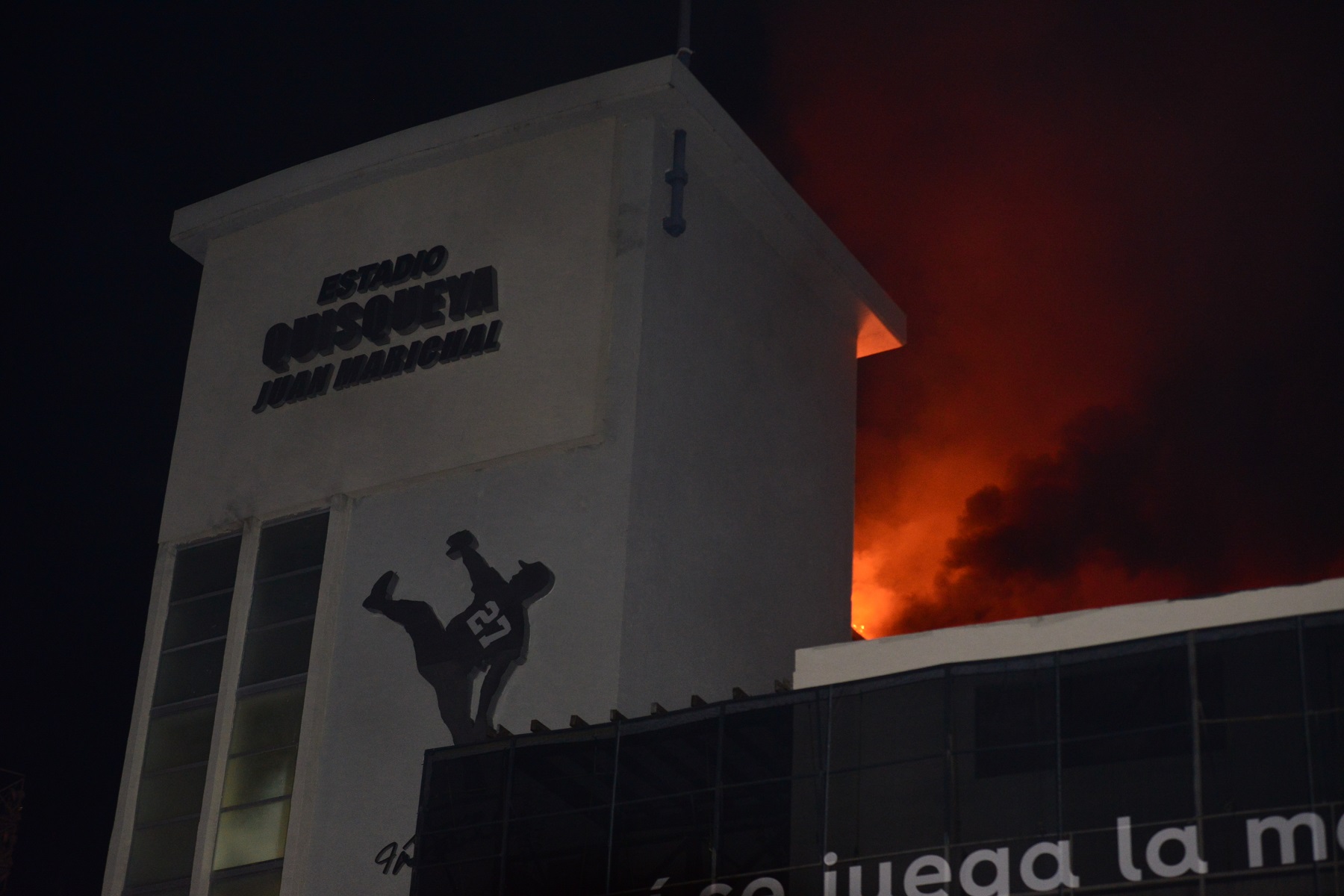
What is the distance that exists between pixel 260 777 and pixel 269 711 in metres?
1.58

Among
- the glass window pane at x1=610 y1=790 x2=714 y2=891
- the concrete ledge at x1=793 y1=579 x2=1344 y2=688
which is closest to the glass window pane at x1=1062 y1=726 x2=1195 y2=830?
the concrete ledge at x1=793 y1=579 x2=1344 y2=688

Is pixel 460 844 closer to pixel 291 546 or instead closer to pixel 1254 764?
pixel 291 546

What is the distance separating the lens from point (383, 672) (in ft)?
140

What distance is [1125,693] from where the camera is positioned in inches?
1240

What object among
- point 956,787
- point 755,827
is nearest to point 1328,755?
point 956,787

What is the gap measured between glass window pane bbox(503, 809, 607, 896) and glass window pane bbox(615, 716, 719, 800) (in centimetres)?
87

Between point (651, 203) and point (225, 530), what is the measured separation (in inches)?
532

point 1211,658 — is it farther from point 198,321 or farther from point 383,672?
point 198,321

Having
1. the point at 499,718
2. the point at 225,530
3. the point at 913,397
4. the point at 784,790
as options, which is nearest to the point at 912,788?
the point at 784,790

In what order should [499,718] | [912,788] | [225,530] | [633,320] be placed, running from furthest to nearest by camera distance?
[225,530]
[633,320]
[499,718]
[912,788]

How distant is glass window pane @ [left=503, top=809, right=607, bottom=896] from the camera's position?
35938mm

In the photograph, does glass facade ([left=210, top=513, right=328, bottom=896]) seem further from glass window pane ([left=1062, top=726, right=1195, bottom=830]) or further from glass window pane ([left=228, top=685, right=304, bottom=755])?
glass window pane ([left=1062, top=726, right=1195, bottom=830])

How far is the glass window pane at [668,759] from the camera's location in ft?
117

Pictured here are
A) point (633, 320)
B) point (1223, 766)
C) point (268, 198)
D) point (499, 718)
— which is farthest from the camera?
point (268, 198)
